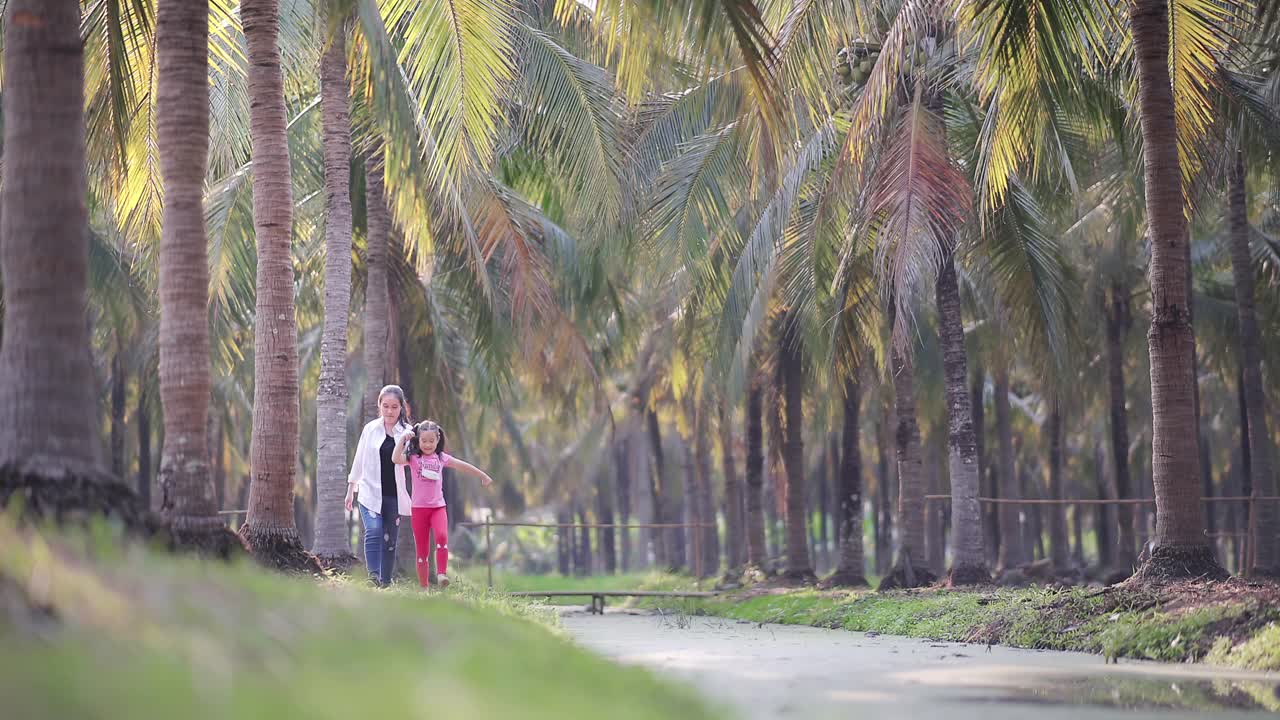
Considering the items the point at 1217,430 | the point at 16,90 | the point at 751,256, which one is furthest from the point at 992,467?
the point at 16,90

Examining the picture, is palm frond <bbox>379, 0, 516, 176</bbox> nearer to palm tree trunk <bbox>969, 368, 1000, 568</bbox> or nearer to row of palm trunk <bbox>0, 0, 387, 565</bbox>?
row of palm trunk <bbox>0, 0, 387, 565</bbox>

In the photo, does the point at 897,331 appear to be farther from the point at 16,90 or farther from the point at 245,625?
the point at 245,625

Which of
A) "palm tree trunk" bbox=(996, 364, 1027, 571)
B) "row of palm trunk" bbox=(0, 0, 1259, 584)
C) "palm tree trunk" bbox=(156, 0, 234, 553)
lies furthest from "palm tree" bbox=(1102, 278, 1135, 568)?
"palm tree trunk" bbox=(156, 0, 234, 553)

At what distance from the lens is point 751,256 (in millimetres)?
18859

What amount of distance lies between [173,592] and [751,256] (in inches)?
597

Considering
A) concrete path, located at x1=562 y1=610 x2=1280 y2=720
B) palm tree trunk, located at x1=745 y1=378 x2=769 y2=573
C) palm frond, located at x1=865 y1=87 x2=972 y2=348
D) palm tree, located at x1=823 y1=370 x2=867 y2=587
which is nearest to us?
concrete path, located at x1=562 y1=610 x2=1280 y2=720

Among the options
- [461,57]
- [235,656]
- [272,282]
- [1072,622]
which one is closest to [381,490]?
[272,282]

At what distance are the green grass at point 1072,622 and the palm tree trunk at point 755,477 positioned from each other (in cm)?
862

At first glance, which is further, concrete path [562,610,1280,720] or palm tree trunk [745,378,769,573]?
palm tree trunk [745,378,769,573]

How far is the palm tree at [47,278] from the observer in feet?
19.0

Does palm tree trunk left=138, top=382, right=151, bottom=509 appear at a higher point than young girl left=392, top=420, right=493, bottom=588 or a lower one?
higher

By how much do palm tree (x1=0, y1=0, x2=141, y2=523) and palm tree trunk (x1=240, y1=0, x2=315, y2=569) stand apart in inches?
158

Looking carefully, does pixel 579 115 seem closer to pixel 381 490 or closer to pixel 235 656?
pixel 381 490

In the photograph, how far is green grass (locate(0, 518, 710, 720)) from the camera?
306cm
